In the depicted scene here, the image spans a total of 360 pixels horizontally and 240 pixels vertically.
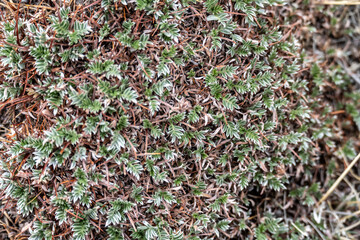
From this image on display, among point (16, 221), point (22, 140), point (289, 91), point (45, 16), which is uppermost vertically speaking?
point (45, 16)

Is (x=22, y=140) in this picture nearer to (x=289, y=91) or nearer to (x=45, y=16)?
(x=45, y=16)

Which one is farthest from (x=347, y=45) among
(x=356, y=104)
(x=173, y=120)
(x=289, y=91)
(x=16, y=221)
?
(x=16, y=221)

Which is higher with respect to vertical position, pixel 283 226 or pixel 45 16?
pixel 45 16

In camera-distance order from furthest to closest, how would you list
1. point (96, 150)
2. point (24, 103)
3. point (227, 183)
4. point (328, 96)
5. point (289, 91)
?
point (328, 96)
point (289, 91)
point (227, 183)
point (24, 103)
point (96, 150)

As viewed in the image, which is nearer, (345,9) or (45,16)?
(45,16)

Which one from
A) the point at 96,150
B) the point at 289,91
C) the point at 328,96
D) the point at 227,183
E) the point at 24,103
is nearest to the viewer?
the point at 96,150

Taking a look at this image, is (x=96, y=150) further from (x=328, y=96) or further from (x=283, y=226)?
(x=328, y=96)
